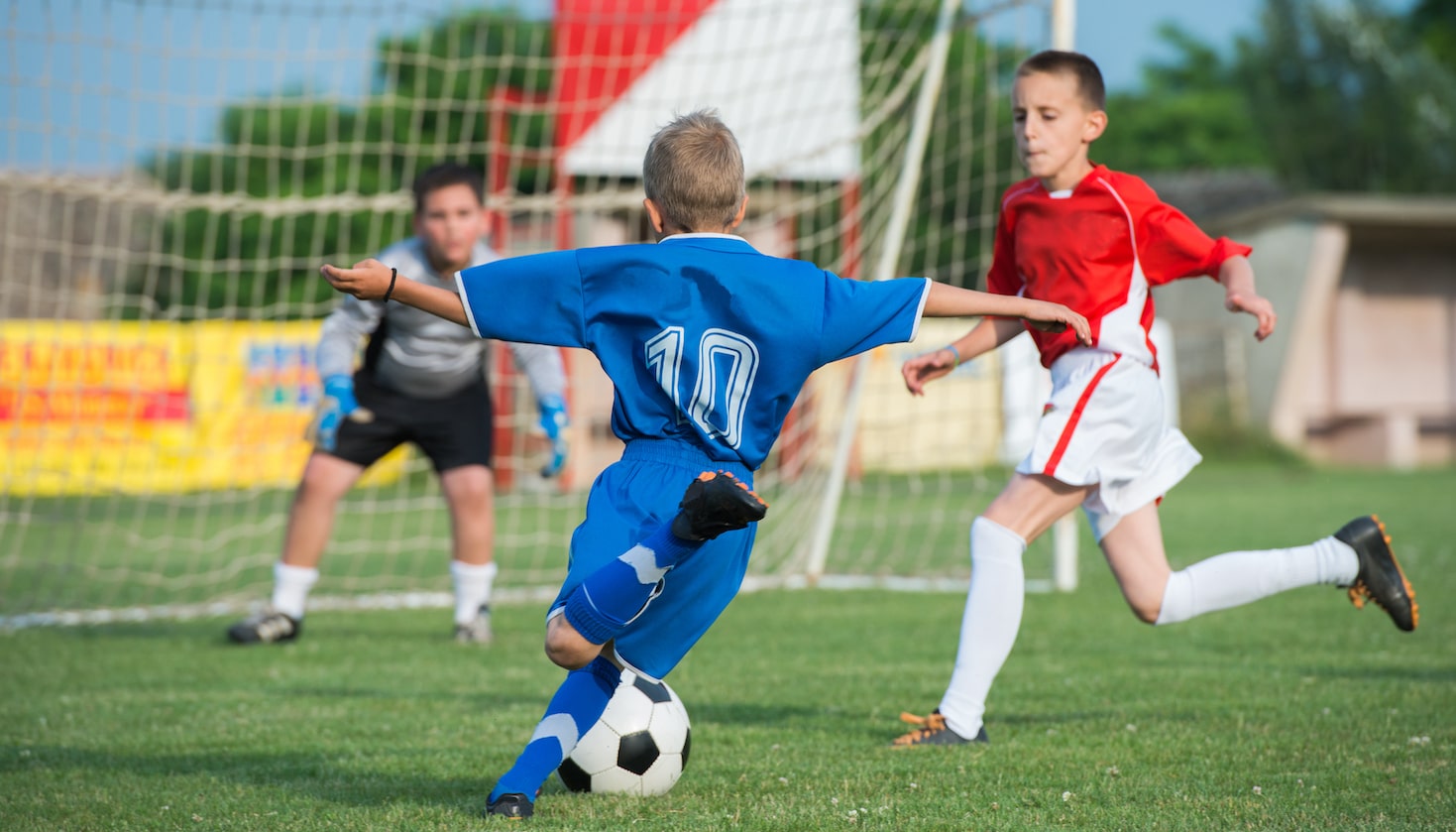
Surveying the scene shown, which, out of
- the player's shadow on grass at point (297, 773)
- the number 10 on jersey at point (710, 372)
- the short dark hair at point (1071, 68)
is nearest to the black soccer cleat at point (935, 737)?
the player's shadow on grass at point (297, 773)

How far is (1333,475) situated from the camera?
1581 centimetres

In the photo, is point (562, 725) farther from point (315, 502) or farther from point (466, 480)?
point (315, 502)

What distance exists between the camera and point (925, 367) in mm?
3588

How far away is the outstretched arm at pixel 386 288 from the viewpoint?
2.59 m

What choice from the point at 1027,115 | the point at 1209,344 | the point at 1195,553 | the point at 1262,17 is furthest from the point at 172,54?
the point at 1262,17

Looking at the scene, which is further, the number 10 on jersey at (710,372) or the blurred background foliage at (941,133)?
the blurred background foliage at (941,133)

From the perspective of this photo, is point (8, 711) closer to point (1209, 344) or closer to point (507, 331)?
point (507, 331)

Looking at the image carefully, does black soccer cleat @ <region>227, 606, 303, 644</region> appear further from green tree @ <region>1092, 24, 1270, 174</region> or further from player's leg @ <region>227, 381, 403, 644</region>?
green tree @ <region>1092, 24, 1270, 174</region>

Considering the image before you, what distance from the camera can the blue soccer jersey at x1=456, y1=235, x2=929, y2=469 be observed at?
273 cm

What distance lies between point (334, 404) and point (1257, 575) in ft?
11.2

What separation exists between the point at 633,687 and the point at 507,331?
0.90 meters

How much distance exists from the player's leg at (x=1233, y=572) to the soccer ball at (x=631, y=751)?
1337 millimetres

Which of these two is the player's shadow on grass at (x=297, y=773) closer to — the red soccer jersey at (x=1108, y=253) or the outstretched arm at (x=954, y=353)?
the outstretched arm at (x=954, y=353)

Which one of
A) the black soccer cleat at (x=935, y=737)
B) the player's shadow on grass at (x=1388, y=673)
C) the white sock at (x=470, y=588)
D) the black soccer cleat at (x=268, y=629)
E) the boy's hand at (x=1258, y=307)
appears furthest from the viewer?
the white sock at (x=470, y=588)
